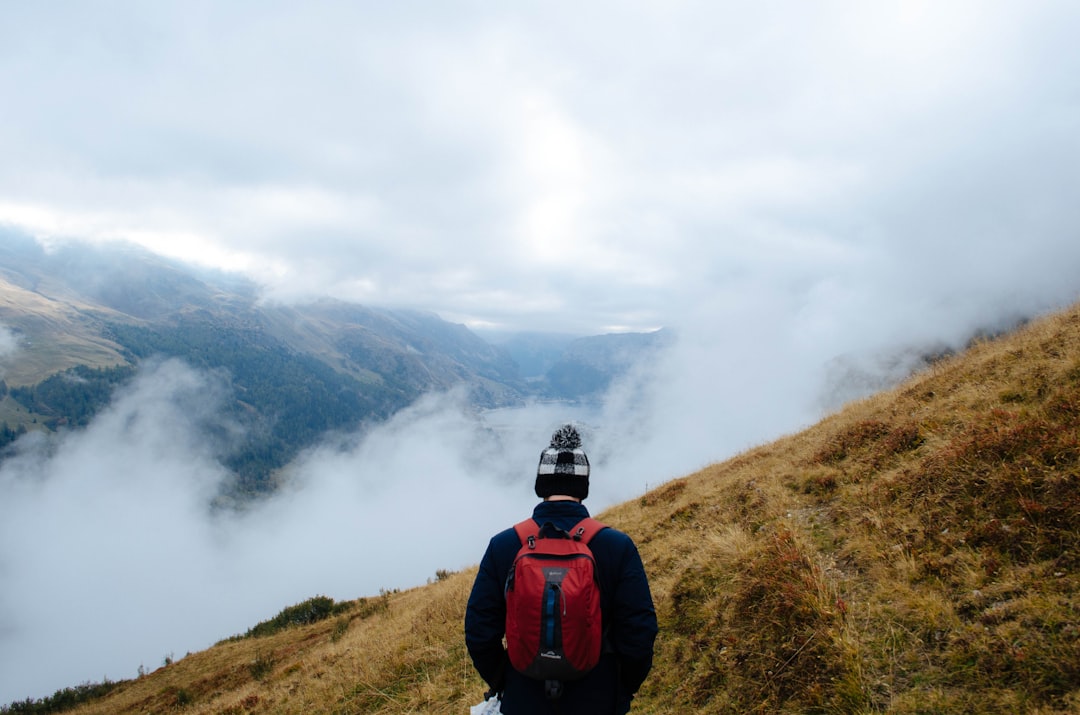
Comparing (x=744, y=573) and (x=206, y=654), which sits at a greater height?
(x=744, y=573)

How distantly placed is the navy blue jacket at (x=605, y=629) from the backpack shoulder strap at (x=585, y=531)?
6 cm

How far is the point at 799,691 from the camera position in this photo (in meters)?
5.59

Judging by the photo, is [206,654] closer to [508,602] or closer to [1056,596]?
[508,602]

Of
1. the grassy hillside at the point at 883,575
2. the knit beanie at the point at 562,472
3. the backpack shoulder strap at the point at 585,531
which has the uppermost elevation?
the knit beanie at the point at 562,472

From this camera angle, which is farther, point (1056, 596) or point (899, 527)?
point (899, 527)

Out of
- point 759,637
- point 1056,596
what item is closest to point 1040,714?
point 1056,596

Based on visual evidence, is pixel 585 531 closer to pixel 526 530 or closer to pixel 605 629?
pixel 526 530

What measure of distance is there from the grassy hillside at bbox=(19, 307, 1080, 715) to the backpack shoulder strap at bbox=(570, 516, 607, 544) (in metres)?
3.51

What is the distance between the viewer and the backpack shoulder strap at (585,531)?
4204 mm

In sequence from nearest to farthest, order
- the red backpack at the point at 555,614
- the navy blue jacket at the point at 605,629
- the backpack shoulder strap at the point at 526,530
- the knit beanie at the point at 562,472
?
the red backpack at the point at 555,614 < the navy blue jacket at the point at 605,629 < the backpack shoulder strap at the point at 526,530 < the knit beanie at the point at 562,472

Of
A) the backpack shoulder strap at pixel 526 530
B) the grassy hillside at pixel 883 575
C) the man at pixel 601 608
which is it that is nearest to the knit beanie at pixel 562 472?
the man at pixel 601 608

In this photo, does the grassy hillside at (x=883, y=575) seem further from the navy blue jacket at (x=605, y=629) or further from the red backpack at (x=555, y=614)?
the red backpack at (x=555, y=614)

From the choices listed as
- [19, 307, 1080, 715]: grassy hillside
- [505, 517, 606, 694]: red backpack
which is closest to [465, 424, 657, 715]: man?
[505, 517, 606, 694]: red backpack

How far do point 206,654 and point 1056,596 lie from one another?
32.6 meters
